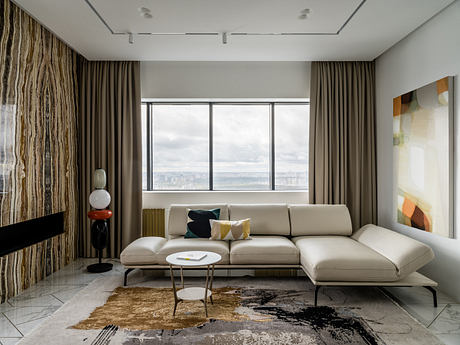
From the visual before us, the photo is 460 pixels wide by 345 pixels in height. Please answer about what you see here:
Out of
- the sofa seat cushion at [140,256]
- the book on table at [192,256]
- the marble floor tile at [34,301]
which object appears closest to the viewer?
the book on table at [192,256]

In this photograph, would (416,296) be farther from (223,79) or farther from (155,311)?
(223,79)

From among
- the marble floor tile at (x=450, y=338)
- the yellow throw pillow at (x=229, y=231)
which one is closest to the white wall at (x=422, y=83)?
the marble floor tile at (x=450, y=338)

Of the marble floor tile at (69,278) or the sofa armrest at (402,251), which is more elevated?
the sofa armrest at (402,251)

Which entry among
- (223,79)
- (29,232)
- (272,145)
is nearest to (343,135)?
(272,145)

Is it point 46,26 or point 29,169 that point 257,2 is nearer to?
point 46,26

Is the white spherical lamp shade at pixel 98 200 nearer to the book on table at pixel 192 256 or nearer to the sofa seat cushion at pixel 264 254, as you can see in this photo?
the book on table at pixel 192 256

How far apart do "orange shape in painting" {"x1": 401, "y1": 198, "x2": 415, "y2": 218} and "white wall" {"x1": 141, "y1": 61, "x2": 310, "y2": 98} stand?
188 centimetres

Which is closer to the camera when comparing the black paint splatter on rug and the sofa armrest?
the black paint splatter on rug

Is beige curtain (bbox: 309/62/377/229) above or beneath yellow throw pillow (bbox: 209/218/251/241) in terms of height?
above

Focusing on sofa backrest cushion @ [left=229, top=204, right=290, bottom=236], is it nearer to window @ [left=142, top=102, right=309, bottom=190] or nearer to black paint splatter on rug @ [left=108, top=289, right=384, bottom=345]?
window @ [left=142, top=102, right=309, bottom=190]

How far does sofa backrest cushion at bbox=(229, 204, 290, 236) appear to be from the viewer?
4.08 m

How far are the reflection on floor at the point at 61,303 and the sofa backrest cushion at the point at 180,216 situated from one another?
37.6 inches

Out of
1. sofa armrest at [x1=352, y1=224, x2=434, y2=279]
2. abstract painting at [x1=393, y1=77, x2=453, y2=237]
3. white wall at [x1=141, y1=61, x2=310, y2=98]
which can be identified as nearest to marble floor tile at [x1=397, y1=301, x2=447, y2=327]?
sofa armrest at [x1=352, y1=224, x2=434, y2=279]

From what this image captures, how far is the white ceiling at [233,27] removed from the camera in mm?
3045
